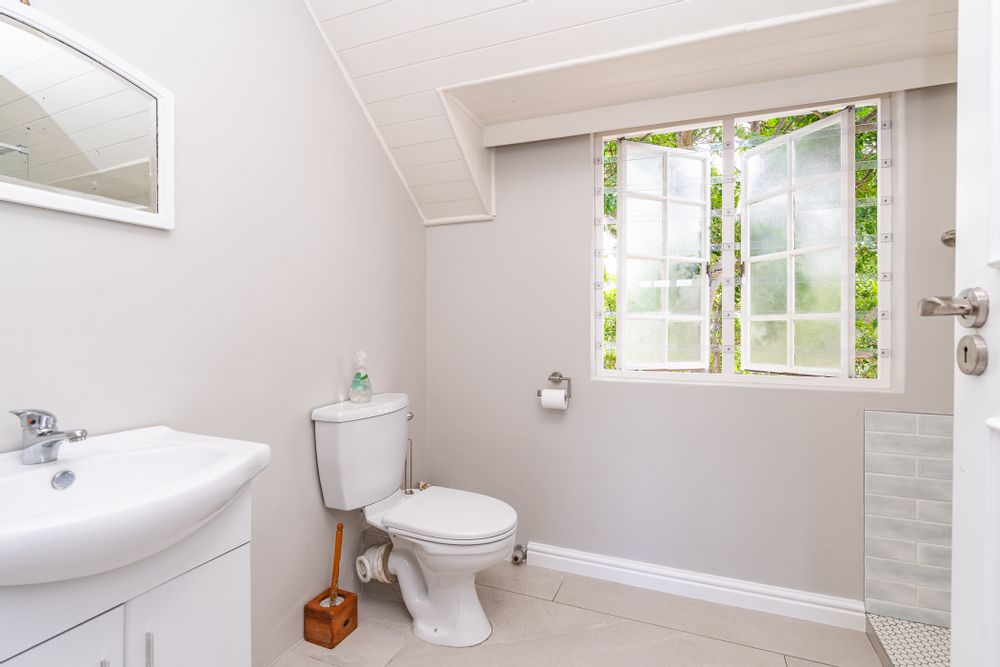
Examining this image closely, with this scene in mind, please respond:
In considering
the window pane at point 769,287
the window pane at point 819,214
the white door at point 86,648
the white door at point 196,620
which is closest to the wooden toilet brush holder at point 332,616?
the white door at point 196,620

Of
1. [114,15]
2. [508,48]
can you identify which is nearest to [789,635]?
[508,48]

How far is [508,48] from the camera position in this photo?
1661 mm

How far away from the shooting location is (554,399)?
6.75 feet

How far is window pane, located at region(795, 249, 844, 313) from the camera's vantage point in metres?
1.79

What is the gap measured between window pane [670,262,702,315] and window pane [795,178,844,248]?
39 centimetres

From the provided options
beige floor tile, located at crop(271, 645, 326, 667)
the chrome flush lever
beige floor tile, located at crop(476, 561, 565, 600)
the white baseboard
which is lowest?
A: beige floor tile, located at crop(476, 561, 565, 600)

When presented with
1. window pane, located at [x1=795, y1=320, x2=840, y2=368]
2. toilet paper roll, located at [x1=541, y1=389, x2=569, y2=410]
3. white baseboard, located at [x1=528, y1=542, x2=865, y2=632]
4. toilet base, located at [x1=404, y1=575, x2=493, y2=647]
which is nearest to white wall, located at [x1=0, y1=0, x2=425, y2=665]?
toilet base, located at [x1=404, y1=575, x2=493, y2=647]

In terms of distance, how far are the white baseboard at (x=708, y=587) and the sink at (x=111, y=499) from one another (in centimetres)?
159

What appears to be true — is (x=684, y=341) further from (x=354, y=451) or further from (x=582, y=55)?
(x=354, y=451)

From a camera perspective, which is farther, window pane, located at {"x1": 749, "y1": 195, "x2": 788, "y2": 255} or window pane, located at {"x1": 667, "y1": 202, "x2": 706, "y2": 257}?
window pane, located at {"x1": 667, "y1": 202, "x2": 706, "y2": 257}

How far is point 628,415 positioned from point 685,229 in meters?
0.86

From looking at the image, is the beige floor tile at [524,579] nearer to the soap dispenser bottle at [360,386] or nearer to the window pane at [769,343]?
the soap dispenser bottle at [360,386]

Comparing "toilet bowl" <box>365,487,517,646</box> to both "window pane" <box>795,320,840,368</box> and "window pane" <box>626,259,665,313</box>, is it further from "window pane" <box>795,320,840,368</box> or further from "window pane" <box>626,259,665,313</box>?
"window pane" <box>795,320,840,368</box>

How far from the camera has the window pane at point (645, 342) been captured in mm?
2070
